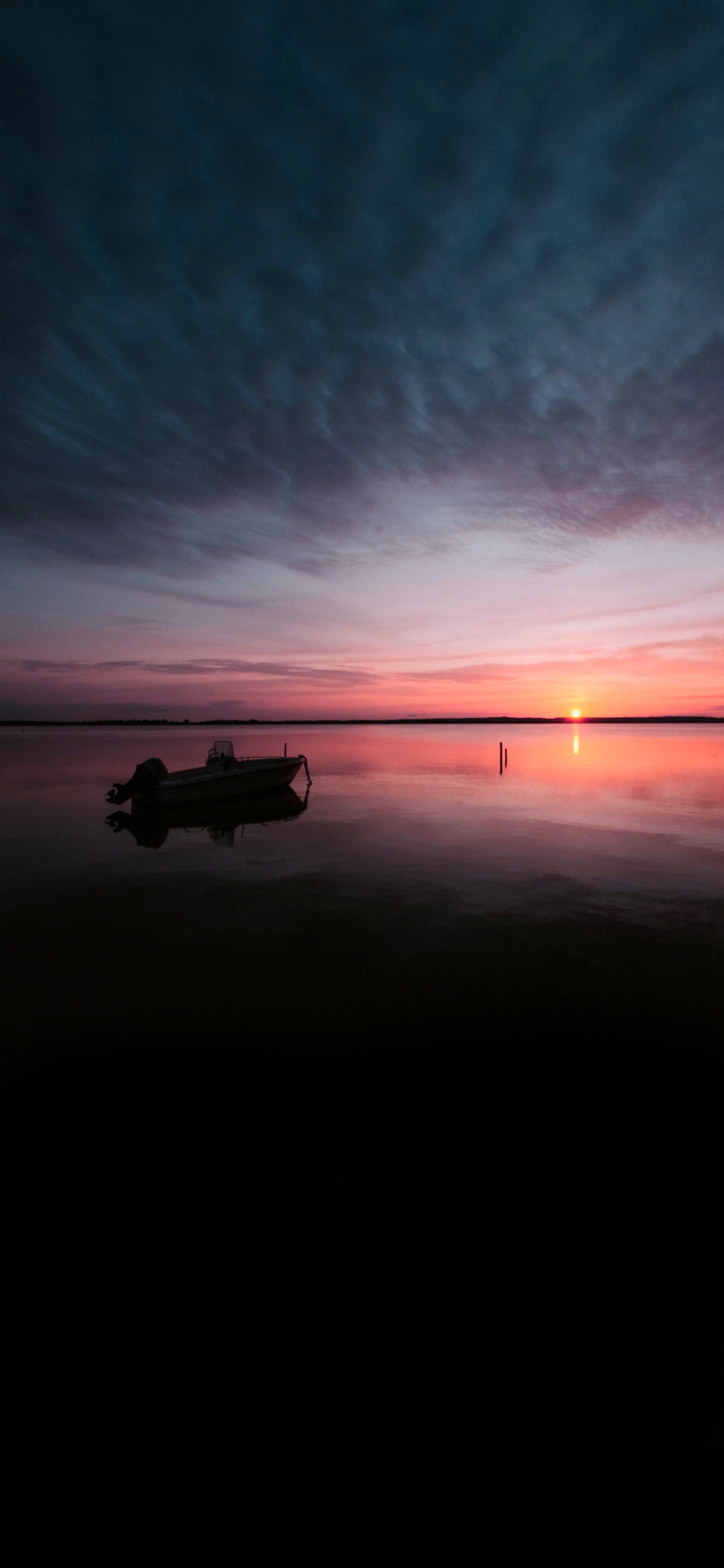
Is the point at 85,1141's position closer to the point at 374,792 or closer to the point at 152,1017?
the point at 152,1017

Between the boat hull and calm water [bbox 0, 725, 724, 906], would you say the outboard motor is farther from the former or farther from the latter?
calm water [bbox 0, 725, 724, 906]

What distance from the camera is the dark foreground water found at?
4.53m

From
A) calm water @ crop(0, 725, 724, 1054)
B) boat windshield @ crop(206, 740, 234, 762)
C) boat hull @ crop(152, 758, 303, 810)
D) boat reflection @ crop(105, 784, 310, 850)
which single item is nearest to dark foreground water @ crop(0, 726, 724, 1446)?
calm water @ crop(0, 725, 724, 1054)

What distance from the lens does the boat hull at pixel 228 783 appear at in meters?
33.9

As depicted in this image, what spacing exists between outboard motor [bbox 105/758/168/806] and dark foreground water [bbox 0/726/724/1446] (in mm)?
16474

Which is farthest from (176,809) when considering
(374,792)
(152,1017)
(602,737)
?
(602,737)

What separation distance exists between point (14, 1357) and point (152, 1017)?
6.00 m

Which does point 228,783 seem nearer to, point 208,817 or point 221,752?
point 208,817

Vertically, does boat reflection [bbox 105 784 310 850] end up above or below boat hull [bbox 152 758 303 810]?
below

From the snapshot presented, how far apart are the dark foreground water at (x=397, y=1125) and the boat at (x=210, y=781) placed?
1543 centimetres

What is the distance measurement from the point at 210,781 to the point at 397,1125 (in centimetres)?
2977

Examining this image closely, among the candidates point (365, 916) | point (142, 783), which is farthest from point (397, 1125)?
point (142, 783)

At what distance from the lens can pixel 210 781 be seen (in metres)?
35.1

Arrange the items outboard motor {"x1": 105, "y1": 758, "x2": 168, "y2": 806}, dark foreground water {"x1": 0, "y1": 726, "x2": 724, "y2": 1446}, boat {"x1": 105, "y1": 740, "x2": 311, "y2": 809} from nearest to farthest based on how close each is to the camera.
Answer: dark foreground water {"x1": 0, "y1": 726, "x2": 724, "y2": 1446} → boat {"x1": 105, "y1": 740, "x2": 311, "y2": 809} → outboard motor {"x1": 105, "y1": 758, "x2": 168, "y2": 806}
